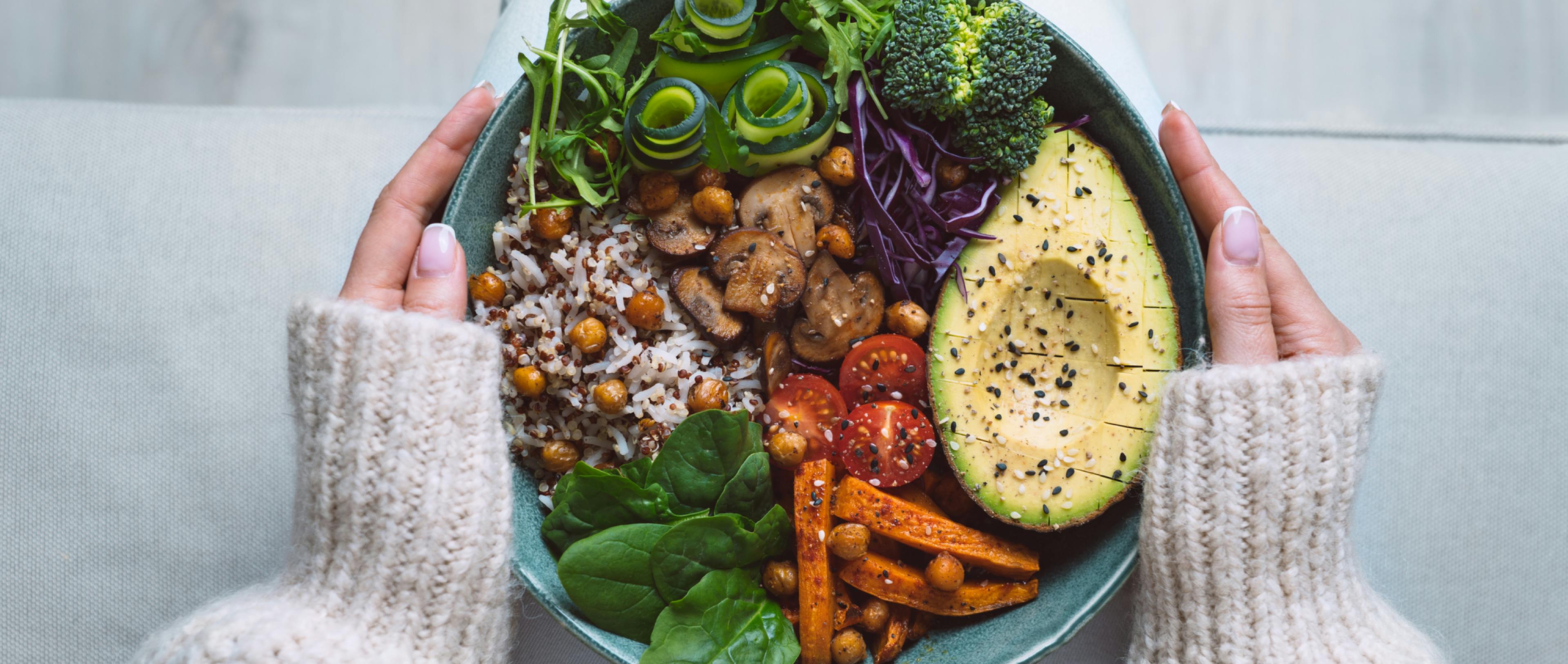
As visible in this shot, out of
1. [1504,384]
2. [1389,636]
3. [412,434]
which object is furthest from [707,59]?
[1504,384]

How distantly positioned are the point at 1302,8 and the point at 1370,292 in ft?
4.42

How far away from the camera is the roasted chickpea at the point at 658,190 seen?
145 centimetres

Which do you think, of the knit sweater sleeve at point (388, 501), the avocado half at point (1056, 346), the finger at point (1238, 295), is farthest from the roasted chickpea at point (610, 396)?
the finger at point (1238, 295)

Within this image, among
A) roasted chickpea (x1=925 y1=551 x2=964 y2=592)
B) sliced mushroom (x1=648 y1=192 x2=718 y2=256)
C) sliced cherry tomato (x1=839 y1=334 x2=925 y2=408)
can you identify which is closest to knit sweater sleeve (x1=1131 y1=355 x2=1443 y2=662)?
roasted chickpea (x1=925 y1=551 x2=964 y2=592)

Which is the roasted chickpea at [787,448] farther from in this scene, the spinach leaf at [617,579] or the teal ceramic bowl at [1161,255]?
the teal ceramic bowl at [1161,255]

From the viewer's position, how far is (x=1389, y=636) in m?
1.34

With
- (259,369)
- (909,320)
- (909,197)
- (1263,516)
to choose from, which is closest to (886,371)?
(909,320)

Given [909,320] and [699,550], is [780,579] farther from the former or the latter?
[909,320]

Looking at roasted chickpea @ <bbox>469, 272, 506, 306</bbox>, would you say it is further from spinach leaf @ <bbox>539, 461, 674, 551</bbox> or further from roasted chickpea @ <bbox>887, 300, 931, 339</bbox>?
roasted chickpea @ <bbox>887, 300, 931, 339</bbox>

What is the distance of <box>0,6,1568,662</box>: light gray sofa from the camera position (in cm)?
174

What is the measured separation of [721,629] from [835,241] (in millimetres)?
682

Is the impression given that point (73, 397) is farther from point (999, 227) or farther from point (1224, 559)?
point (1224, 559)

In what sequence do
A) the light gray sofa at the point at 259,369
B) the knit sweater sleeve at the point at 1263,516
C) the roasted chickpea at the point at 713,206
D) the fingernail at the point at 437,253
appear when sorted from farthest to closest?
1. the light gray sofa at the point at 259,369
2. the roasted chickpea at the point at 713,206
3. the fingernail at the point at 437,253
4. the knit sweater sleeve at the point at 1263,516

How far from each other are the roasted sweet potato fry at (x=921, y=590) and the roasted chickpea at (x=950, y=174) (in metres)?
0.66
